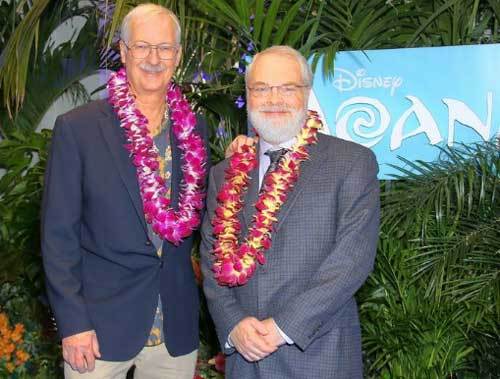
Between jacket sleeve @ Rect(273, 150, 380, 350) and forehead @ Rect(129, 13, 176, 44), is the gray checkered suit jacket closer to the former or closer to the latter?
jacket sleeve @ Rect(273, 150, 380, 350)

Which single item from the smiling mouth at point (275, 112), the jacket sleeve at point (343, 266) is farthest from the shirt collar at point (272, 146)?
the jacket sleeve at point (343, 266)

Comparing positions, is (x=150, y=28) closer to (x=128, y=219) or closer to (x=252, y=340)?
(x=128, y=219)

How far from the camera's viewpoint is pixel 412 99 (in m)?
3.50

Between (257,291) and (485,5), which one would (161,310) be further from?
(485,5)

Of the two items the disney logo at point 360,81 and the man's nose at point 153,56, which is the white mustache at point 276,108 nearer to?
the man's nose at point 153,56

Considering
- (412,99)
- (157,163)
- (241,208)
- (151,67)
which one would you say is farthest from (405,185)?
(151,67)

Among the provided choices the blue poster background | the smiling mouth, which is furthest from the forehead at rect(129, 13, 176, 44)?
the blue poster background

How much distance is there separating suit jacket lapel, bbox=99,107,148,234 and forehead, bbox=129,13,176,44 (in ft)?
0.97

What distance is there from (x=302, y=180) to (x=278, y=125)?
19cm

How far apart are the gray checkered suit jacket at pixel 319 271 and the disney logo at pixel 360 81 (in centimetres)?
101

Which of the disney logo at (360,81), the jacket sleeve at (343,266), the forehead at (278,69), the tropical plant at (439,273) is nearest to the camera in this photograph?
the jacket sleeve at (343,266)

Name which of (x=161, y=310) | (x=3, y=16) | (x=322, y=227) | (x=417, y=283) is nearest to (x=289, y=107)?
(x=322, y=227)

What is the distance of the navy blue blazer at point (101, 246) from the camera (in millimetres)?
2602

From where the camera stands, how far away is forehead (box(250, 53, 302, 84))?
101 inches
